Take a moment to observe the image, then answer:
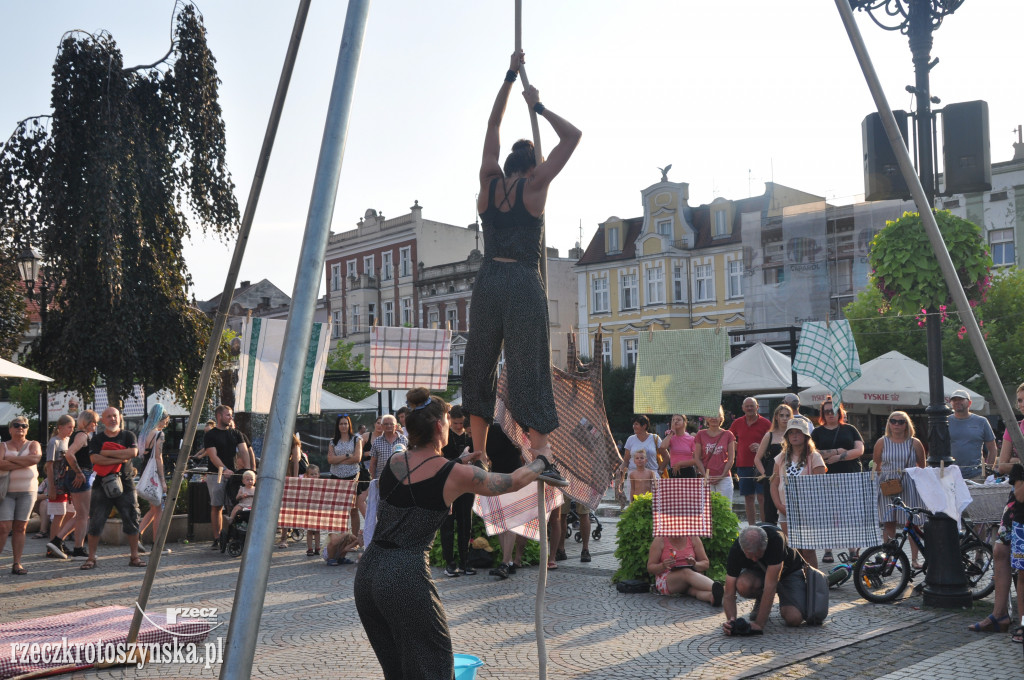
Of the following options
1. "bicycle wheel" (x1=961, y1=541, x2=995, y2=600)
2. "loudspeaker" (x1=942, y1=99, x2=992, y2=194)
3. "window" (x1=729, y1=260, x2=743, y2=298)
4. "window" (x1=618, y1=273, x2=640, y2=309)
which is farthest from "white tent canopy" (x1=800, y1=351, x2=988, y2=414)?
"window" (x1=618, y1=273, x2=640, y2=309)

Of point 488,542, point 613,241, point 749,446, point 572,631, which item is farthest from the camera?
point 613,241

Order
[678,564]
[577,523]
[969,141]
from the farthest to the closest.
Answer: [577,523], [678,564], [969,141]

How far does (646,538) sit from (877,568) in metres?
2.30

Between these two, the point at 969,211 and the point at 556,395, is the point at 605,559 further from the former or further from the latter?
the point at 969,211

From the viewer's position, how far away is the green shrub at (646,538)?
34.0 feet

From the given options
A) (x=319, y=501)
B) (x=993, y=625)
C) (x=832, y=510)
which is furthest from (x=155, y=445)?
(x=993, y=625)

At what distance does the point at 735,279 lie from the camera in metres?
47.0

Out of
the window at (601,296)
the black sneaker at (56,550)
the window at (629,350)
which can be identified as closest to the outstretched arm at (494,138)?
the black sneaker at (56,550)

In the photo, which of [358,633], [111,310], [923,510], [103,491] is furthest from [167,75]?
[923,510]

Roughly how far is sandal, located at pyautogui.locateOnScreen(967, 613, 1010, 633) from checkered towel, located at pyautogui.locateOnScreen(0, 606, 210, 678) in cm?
632

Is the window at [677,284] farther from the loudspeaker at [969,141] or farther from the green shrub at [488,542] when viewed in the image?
the loudspeaker at [969,141]

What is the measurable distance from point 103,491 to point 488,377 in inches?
353

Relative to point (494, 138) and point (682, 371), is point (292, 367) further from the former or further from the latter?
point (682, 371)

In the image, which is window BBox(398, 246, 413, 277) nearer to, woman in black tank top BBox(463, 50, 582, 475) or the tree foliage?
the tree foliage
